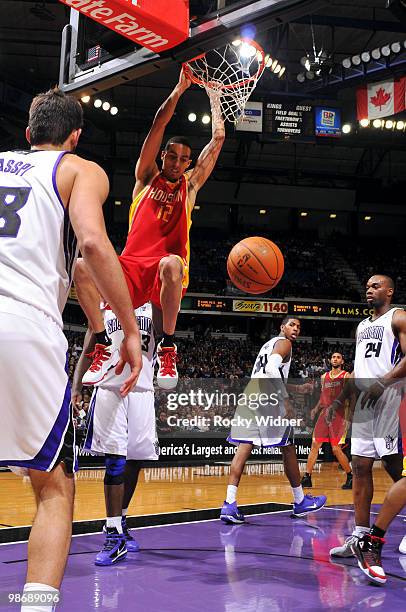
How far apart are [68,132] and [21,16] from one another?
15648mm

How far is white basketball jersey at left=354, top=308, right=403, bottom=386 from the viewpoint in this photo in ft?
16.8

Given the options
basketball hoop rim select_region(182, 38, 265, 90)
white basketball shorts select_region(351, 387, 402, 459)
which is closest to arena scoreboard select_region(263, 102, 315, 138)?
basketball hoop rim select_region(182, 38, 265, 90)

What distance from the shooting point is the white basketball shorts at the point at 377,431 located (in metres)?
4.95

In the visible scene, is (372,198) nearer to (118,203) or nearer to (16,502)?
(118,203)

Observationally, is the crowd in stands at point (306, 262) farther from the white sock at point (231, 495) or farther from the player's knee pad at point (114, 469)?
the player's knee pad at point (114, 469)

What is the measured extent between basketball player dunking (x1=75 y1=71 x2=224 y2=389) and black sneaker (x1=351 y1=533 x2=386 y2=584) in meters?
1.56

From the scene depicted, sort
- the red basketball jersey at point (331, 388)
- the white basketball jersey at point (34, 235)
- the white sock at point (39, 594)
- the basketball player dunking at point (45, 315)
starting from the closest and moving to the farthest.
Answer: the white sock at point (39, 594), the basketball player dunking at point (45, 315), the white basketball jersey at point (34, 235), the red basketball jersey at point (331, 388)

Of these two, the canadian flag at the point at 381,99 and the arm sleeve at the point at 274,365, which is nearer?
the arm sleeve at the point at 274,365

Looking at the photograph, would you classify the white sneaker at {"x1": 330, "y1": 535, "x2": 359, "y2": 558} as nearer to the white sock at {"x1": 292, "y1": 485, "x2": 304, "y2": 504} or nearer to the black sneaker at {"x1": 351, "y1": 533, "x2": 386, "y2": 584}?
the black sneaker at {"x1": 351, "y1": 533, "x2": 386, "y2": 584}

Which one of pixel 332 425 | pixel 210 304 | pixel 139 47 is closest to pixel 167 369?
Result: pixel 139 47

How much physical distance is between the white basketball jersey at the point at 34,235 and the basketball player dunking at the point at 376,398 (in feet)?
9.85

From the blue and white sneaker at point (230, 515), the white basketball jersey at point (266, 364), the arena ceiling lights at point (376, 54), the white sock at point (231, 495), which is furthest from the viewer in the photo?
the arena ceiling lights at point (376, 54)

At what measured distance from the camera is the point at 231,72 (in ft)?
17.7

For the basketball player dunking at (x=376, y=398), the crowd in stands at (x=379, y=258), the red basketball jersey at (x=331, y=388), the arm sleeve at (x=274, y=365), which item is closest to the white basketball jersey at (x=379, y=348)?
the basketball player dunking at (x=376, y=398)
